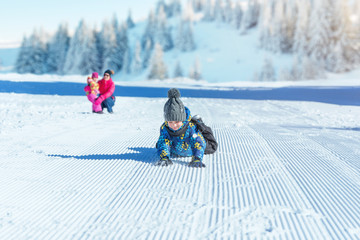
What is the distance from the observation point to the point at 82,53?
49562mm

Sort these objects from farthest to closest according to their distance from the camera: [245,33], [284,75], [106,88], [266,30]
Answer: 1. [245,33]
2. [266,30]
3. [284,75]
4. [106,88]

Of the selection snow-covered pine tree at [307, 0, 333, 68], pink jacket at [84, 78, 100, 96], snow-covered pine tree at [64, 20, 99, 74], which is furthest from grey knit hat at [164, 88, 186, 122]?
snow-covered pine tree at [64, 20, 99, 74]

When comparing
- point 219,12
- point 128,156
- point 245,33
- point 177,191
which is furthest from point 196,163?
point 219,12

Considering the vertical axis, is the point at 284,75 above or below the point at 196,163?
above

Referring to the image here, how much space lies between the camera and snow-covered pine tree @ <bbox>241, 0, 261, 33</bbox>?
6745cm

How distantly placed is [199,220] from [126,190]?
0.74 meters

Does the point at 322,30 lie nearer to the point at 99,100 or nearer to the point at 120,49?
the point at 120,49

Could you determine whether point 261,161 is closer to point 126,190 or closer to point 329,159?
point 329,159

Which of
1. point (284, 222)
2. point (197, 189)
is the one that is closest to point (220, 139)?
point (197, 189)

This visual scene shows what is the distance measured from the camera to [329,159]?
3.40 m

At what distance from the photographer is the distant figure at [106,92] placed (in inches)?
303

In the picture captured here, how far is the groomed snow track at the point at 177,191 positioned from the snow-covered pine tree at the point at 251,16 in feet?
222

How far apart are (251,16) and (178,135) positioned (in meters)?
71.4

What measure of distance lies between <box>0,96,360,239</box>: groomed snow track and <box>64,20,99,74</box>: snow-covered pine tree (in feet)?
158
